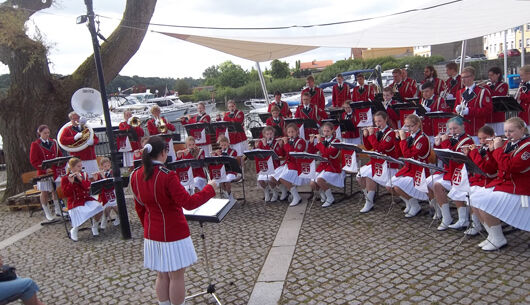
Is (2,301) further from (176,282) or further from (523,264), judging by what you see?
(523,264)

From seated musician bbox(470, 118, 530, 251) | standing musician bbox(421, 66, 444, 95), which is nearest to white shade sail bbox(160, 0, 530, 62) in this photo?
standing musician bbox(421, 66, 444, 95)

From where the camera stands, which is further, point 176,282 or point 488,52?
point 488,52

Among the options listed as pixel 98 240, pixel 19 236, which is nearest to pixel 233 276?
pixel 98 240

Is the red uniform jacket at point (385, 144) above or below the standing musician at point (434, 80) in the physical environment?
below

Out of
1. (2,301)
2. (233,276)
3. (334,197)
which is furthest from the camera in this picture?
(334,197)

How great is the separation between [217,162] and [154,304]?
318 cm

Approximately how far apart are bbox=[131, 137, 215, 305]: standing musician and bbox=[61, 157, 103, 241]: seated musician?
3.91 m

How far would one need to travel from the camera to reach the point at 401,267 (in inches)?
202

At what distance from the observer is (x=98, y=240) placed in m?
7.54

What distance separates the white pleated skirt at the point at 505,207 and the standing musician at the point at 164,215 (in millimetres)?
3492

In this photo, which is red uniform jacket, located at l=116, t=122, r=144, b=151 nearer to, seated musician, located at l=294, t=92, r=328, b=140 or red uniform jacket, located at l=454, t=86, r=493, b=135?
seated musician, located at l=294, t=92, r=328, b=140

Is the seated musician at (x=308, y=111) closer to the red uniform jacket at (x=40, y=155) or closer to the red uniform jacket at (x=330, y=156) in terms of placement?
the red uniform jacket at (x=330, y=156)

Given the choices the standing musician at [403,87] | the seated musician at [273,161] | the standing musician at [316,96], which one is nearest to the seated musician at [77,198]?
the seated musician at [273,161]

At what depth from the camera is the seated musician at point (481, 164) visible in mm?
5441
